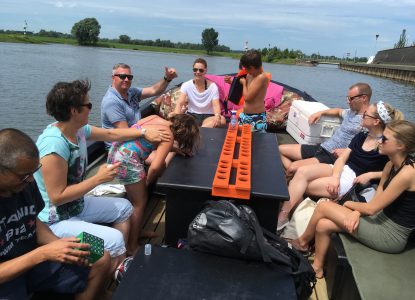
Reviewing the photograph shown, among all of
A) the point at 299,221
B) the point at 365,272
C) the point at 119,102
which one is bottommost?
the point at 299,221

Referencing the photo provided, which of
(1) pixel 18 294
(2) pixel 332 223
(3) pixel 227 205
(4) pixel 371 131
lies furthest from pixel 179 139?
(4) pixel 371 131

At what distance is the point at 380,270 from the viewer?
173 cm

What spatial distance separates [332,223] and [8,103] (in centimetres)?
919

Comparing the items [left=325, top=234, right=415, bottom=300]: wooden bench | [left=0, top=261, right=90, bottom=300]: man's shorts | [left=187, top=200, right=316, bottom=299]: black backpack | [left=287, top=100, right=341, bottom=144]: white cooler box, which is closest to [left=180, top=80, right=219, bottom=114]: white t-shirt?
[left=287, top=100, right=341, bottom=144]: white cooler box

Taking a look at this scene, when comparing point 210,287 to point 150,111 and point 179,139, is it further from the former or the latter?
point 150,111

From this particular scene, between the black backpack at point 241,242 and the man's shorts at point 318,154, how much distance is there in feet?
5.15

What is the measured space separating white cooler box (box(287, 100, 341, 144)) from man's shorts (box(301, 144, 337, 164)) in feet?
1.91

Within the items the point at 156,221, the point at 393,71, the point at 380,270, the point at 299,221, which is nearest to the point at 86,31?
the point at 393,71

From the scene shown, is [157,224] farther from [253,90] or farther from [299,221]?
[253,90]

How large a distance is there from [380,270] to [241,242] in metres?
0.74

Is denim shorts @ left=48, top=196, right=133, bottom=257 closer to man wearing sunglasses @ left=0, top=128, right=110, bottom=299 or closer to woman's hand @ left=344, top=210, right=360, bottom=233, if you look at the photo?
man wearing sunglasses @ left=0, top=128, right=110, bottom=299

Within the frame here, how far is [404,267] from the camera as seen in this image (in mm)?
1766

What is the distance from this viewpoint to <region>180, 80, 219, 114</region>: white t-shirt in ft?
13.1

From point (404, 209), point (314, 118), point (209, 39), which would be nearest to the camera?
point (404, 209)
